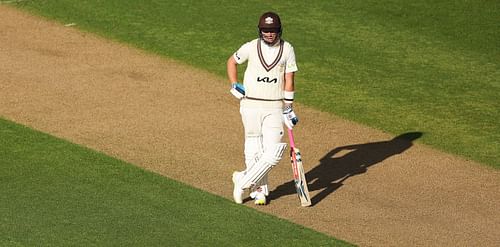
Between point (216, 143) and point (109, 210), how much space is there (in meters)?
3.18

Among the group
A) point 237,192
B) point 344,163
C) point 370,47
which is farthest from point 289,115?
point 370,47

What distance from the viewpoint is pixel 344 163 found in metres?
17.9

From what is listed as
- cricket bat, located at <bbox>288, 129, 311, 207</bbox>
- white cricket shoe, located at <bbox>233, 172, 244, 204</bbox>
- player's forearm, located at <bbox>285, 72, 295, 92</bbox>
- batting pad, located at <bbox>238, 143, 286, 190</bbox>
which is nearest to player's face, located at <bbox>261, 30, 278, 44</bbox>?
player's forearm, located at <bbox>285, 72, 295, 92</bbox>

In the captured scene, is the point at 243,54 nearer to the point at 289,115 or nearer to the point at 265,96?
the point at 265,96

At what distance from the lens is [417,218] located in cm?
1581

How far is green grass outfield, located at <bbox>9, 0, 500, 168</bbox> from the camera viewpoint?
784 inches

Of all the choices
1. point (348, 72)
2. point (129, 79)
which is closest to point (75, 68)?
point (129, 79)

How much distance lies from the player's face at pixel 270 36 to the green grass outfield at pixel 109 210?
2049 mm

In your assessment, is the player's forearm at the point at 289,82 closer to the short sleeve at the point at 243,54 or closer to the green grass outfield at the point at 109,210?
the short sleeve at the point at 243,54

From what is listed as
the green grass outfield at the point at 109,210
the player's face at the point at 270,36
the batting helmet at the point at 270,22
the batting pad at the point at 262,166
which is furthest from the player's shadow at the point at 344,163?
the batting helmet at the point at 270,22

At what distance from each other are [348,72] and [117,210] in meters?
7.34

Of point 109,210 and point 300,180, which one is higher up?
point 300,180

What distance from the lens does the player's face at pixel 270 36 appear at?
15.6m

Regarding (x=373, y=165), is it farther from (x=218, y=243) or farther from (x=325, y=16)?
(x=325, y=16)
